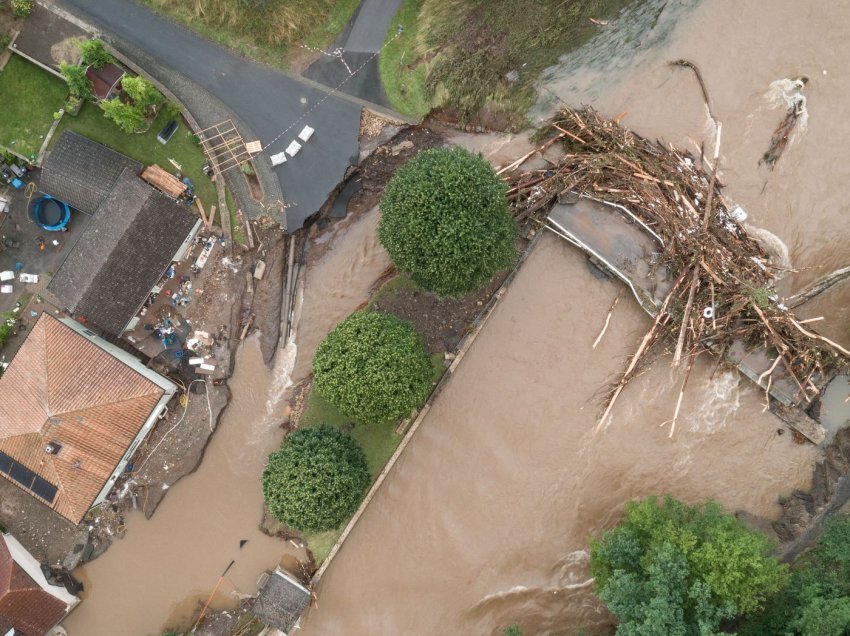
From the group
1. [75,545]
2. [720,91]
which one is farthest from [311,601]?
[720,91]

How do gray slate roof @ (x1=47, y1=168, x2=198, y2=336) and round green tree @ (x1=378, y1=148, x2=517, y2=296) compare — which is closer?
Answer: round green tree @ (x1=378, y1=148, x2=517, y2=296)

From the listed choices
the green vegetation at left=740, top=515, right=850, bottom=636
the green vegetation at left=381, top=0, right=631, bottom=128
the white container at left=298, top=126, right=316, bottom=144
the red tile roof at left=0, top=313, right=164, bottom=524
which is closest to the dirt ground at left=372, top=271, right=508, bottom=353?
the white container at left=298, top=126, right=316, bottom=144

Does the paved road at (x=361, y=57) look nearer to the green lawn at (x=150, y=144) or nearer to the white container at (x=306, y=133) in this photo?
the white container at (x=306, y=133)

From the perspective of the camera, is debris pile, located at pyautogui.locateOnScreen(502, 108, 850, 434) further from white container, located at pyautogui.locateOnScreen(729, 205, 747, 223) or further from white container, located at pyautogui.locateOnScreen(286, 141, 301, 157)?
white container, located at pyautogui.locateOnScreen(286, 141, 301, 157)

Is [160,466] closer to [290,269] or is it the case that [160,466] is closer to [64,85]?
[290,269]

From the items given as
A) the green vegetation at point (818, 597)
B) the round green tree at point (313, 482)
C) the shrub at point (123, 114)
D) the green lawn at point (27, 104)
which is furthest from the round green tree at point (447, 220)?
the green lawn at point (27, 104)
